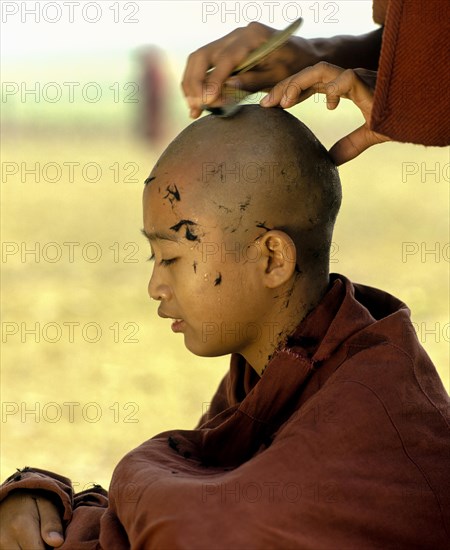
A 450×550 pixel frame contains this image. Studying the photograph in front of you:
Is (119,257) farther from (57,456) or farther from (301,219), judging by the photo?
(301,219)

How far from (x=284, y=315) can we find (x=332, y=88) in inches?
24.5

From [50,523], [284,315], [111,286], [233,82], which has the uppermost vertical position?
[233,82]

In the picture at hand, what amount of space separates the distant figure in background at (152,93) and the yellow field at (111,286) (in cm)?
25

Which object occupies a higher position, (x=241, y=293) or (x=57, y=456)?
(x=241, y=293)

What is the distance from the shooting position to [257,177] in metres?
2.75

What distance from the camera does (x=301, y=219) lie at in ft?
9.21

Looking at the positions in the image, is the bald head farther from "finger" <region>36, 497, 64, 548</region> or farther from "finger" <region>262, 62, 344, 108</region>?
"finger" <region>36, 497, 64, 548</region>

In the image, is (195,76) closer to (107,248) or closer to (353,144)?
(353,144)

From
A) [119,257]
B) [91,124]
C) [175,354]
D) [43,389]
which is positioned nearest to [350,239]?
[119,257]

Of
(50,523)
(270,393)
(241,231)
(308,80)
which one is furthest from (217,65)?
(50,523)

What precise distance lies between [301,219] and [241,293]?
261mm

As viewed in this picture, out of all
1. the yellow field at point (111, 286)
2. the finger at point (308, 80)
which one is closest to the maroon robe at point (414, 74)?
the finger at point (308, 80)

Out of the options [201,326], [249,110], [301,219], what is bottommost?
[201,326]

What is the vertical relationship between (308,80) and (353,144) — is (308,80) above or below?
→ above
